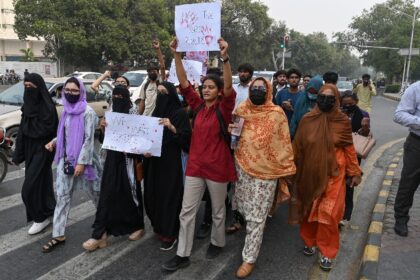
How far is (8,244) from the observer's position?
167 inches

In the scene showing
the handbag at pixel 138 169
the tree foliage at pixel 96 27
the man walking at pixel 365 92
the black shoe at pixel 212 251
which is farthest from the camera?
the tree foliage at pixel 96 27

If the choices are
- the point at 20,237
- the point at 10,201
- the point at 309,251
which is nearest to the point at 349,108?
the point at 309,251

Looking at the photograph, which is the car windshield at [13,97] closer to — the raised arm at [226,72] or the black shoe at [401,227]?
the raised arm at [226,72]

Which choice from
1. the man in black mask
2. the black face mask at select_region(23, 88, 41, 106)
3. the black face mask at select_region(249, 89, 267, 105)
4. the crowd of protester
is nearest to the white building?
the man in black mask

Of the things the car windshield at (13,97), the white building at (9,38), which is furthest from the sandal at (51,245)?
the white building at (9,38)

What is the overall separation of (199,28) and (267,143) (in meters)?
1.68

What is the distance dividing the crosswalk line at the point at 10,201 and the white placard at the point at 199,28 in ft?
10.1

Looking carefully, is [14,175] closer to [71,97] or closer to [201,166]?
[71,97]

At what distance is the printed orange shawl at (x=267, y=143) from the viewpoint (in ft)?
11.5

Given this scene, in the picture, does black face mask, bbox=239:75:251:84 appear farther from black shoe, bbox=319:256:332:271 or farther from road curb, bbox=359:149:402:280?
black shoe, bbox=319:256:332:271

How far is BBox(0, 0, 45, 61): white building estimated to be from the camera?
176 ft

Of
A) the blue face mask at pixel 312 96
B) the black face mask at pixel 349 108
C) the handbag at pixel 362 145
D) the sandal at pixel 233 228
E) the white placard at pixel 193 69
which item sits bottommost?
the sandal at pixel 233 228

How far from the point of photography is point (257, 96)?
3.52 m

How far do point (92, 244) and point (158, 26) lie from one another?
1219 inches
